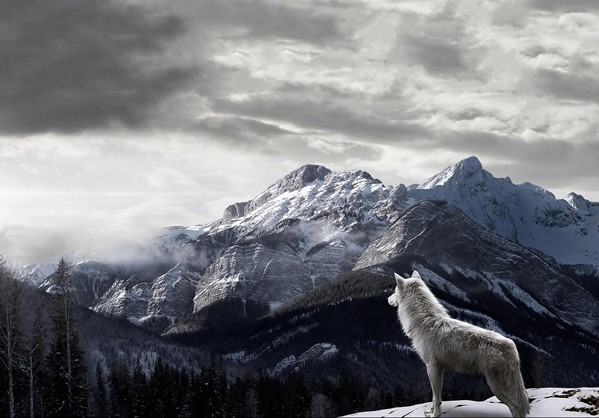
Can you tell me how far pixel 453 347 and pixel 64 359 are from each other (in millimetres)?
67840

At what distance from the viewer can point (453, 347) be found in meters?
20.5

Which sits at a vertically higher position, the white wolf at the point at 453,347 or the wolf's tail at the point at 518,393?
the white wolf at the point at 453,347

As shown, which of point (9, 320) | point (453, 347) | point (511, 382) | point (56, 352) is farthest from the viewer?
point (56, 352)

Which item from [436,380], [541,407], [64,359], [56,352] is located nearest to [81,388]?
[64,359]

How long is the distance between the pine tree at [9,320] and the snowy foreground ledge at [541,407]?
5658 centimetres

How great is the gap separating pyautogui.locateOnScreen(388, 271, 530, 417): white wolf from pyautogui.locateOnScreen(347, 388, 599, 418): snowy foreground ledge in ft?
2.20

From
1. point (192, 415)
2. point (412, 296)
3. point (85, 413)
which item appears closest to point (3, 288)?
point (85, 413)

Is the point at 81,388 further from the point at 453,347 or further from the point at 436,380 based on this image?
the point at 453,347

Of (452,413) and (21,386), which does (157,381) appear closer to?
(21,386)

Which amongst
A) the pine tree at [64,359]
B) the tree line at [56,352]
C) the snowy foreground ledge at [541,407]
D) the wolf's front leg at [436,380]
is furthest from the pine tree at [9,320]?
the wolf's front leg at [436,380]

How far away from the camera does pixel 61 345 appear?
8088 cm

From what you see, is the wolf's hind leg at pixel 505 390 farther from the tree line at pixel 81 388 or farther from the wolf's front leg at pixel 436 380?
the tree line at pixel 81 388

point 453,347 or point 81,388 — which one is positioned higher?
point 81,388

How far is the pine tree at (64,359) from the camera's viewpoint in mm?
78375
